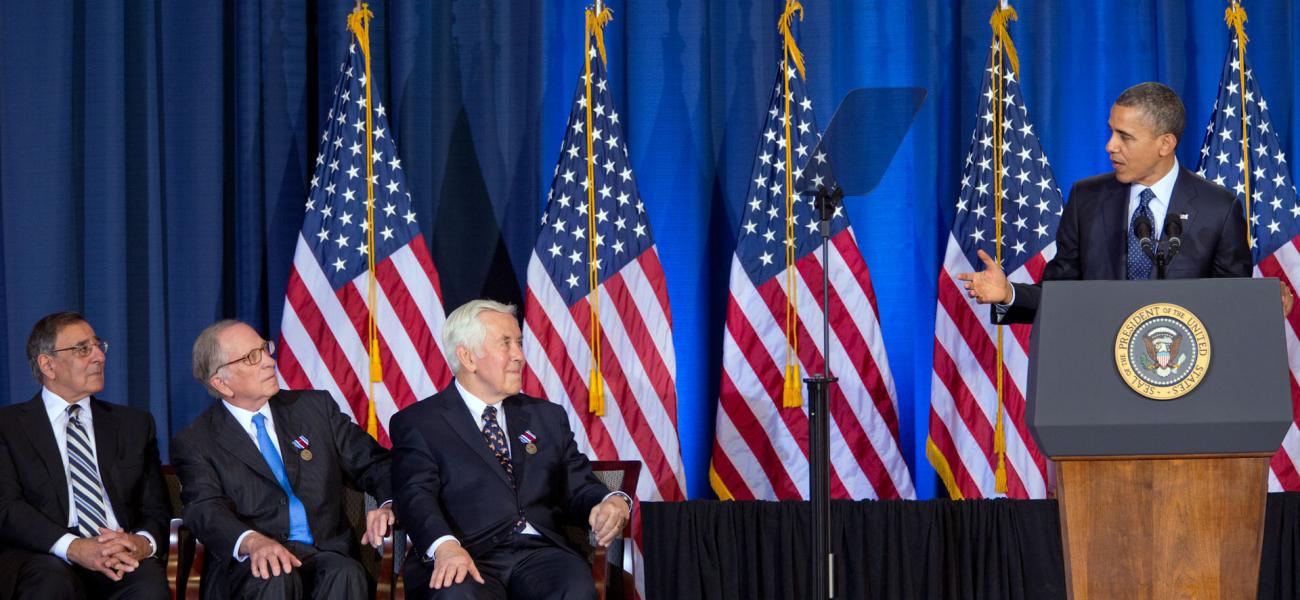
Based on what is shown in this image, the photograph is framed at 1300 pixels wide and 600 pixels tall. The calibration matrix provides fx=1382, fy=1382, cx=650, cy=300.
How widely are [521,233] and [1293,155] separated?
3.20 metres

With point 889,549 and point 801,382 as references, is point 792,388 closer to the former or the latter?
point 801,382

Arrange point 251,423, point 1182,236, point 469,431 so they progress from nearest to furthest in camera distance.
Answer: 1. point 1182,236
2. point 469,431
3. point 251,423

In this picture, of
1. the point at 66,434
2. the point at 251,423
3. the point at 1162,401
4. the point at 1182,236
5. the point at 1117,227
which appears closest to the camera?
the point at 1162,401

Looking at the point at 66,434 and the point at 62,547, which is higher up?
the point at 66,434

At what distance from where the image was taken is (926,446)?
562cm


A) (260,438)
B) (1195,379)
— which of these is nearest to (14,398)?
(260,438)

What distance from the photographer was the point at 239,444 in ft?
13.1

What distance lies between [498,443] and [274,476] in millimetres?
657

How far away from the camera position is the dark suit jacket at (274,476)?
3881mm

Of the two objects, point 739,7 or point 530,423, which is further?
point 739,7

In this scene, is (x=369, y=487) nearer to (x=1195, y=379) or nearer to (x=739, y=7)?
(x=1195, y=379)

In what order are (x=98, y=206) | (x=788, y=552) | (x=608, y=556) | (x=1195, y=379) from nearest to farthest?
(x=1195, y=379) → (x=608, y=556) → (x=788, y=552) → (x=98, y=206)

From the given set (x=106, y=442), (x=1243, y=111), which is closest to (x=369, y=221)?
(x=106, y=442)

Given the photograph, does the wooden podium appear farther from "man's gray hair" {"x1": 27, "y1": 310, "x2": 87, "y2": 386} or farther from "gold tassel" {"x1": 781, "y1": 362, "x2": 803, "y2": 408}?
"man's gray hair" {"x1": 27, "y1": 310, "x2": 87, "y2": 386}
